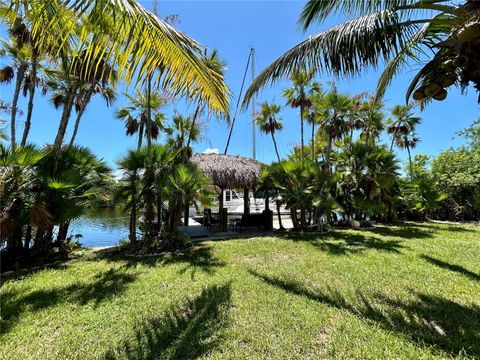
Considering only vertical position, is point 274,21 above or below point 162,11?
below

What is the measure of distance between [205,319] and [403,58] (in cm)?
501

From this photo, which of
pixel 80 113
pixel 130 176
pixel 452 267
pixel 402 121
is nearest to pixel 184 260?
pixel 130 176

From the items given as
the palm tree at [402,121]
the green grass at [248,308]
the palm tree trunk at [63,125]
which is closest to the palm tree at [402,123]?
the palm tree at [402,121]

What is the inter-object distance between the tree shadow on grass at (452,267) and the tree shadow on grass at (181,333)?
18.2 ft

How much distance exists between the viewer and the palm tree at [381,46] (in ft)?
9.05

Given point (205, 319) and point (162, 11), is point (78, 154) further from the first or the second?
point (205, 319)

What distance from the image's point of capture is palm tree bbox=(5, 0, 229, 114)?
7.83 feet

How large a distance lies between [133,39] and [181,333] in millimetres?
3656

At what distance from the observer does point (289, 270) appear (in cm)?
630

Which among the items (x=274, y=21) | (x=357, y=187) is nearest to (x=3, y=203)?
(x=274, y=21)

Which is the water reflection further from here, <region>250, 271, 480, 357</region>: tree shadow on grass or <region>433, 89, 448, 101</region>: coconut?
<region>433, 89, 448, 101</region>: coconut

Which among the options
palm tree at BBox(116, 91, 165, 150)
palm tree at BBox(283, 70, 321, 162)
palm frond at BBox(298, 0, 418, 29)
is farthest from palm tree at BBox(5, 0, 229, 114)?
palm tree at BBox(283, 70, 321, 162)

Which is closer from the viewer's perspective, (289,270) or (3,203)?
(3,203)

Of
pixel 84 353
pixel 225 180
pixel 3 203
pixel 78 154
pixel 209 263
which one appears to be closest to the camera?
pixel 84 353
